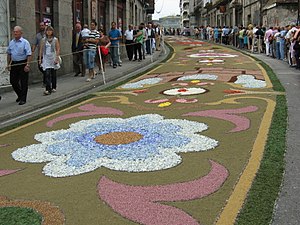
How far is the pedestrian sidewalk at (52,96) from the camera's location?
977 centimetres

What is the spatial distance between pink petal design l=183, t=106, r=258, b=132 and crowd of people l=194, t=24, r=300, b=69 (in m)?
8.99

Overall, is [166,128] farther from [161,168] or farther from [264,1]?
[264,1]

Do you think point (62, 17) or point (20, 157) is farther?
point (62, 17)

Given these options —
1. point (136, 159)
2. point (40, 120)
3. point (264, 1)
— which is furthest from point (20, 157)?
point (264, 1)

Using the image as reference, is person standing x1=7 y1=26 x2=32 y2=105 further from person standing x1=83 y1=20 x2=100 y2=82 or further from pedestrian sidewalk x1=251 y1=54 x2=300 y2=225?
pedestrian sidewalk x1=251 y1=54 x2=300 y2=225

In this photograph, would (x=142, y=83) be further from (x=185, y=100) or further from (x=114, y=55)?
(x=114, y=55)

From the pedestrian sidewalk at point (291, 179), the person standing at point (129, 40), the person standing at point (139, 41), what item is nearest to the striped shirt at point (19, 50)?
the pedestrian sidewalk at point (291, 179)

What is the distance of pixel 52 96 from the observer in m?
12.0

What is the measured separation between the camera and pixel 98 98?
11586mm

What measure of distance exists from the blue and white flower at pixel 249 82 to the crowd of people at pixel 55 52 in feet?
15.4

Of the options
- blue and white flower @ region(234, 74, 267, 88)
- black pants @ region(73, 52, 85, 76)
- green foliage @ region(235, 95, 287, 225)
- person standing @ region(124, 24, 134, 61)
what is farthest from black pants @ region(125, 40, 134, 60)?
green foliage @ region(235, 95, 287, 225)

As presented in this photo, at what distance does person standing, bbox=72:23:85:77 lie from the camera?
16250 mm

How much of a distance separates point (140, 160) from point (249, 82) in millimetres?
8129

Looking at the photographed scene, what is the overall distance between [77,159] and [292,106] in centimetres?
520
